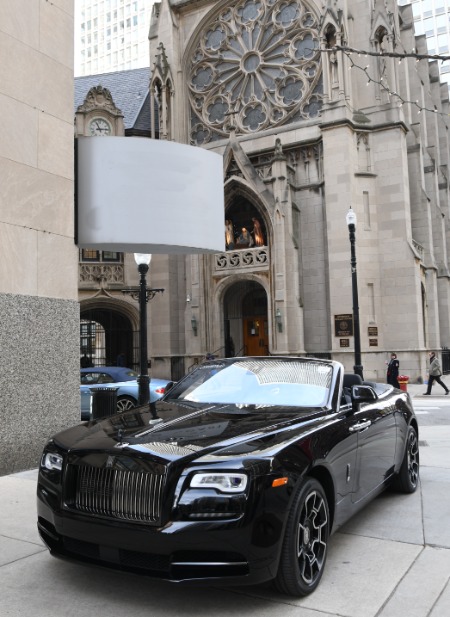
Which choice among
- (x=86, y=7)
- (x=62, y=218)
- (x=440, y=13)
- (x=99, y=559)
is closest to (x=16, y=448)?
(x=62, y=218)

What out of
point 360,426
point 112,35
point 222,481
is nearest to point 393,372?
point 360,426

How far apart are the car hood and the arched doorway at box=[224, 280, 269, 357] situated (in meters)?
23.7

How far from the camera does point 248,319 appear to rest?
28953mm

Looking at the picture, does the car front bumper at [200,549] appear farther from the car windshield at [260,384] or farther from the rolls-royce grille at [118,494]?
the car windshield at [260,384]

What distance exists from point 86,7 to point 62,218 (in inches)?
4442

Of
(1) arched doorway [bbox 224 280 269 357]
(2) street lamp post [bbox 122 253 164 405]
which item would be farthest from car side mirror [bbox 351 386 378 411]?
(1) arched doorway [bbox 224 280 269 357]

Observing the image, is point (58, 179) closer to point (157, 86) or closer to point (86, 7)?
point (157, 86)

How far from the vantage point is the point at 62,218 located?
7.94m

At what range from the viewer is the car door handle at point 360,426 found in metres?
4.54

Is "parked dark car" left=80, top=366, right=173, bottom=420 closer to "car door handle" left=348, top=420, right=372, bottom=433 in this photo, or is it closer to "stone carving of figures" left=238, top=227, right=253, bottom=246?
"car door handle" left=348, top=420, right=372, bottom=433

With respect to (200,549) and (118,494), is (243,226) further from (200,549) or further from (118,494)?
(200,549)

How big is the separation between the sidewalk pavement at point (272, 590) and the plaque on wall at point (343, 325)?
728 inches

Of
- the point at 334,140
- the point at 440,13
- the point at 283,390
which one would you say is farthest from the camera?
the point at 440,13


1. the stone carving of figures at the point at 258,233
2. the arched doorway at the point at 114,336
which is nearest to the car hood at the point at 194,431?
the stone carving of figures at the point at 258,233
